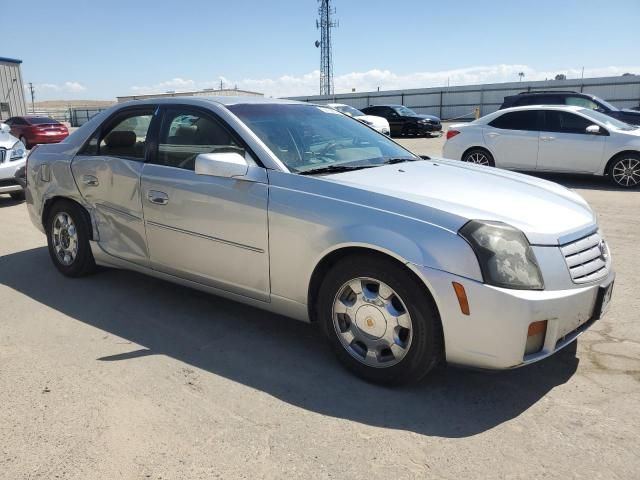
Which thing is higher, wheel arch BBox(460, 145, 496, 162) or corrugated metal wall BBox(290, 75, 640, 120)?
corrugated metal wall BBox(290, 75, 640, 120)

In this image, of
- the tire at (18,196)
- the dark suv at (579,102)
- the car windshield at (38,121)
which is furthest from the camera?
the car windshield at (38,121)

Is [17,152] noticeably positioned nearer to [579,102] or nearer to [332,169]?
[332,169]

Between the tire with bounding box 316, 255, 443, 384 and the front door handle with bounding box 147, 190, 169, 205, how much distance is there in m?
1.47

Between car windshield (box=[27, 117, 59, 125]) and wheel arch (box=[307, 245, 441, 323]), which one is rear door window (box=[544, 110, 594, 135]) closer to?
wheel arch (box=[307, 245, 441, 323])

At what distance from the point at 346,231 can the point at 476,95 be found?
3404 cm

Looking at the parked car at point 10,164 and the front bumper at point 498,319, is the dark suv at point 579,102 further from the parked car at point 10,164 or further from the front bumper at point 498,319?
the front bumper at point 498,319

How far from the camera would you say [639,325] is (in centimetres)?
383

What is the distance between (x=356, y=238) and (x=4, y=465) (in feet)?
6.44

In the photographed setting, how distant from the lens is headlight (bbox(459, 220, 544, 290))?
2.63 metres

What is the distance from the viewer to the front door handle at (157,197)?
391cm

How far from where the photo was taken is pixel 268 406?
2891 mm

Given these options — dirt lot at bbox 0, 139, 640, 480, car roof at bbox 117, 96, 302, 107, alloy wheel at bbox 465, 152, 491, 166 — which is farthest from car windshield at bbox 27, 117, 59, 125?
dirt lot at bbox 0, 139, 640, 480

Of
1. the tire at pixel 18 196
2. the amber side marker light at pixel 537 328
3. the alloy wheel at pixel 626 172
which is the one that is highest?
the amber side marker light at pixel 537 328

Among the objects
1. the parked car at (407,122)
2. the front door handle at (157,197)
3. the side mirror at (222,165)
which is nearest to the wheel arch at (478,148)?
the front door handle at (157,197)
